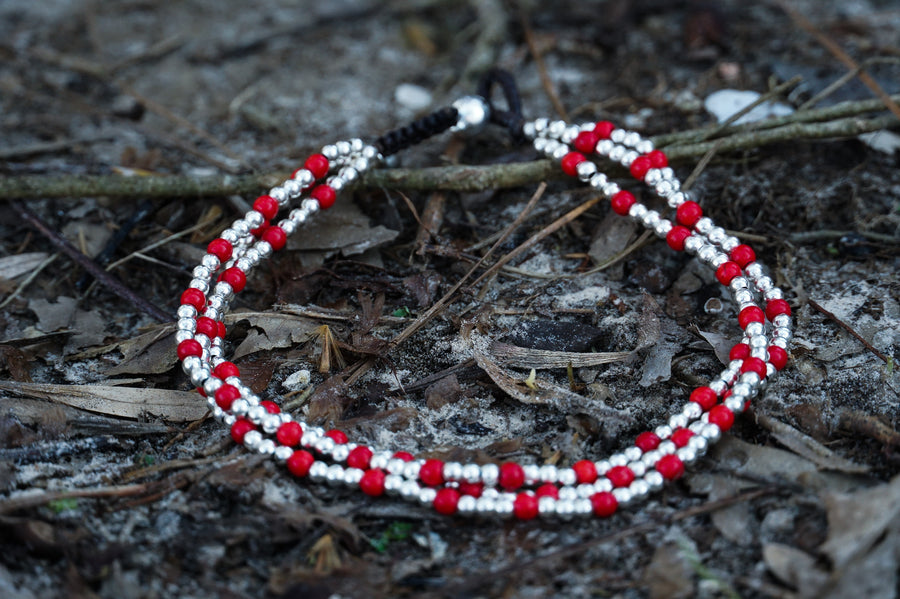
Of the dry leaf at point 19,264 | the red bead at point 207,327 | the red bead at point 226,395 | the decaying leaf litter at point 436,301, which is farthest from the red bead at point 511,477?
the dry leaf at point 19,264

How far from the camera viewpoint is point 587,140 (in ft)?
9.50

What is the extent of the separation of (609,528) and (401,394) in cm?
76

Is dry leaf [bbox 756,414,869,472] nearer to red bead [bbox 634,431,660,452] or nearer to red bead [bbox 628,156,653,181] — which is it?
red bead [bbox 634,431,660,452]

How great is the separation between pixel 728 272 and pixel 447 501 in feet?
4.05

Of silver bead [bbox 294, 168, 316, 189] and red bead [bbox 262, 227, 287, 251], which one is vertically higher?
silver bead [bbox 294, 168, 316, 189]

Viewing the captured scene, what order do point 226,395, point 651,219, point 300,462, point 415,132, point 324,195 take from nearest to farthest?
point 300,462 → point 226,395 → point 651,219 → point 324,195 → point 415,132

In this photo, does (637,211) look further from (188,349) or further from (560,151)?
(188,349)

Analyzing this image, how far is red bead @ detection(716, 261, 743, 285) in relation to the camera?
2551 mm

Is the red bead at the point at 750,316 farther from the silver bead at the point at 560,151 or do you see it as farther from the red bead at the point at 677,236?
the silver bead at the point at 560,151

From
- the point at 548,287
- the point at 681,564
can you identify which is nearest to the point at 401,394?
the point at 548,287

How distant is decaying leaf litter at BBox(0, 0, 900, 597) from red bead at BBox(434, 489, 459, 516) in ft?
0.21

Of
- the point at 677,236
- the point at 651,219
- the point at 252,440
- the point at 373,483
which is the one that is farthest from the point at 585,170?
the point at 252,440

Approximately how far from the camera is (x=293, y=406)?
7.87 ft

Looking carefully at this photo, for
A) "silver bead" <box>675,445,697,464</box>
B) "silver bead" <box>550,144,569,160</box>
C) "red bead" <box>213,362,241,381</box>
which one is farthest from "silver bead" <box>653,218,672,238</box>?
"red bead" <box>213,362,241,381</box>
